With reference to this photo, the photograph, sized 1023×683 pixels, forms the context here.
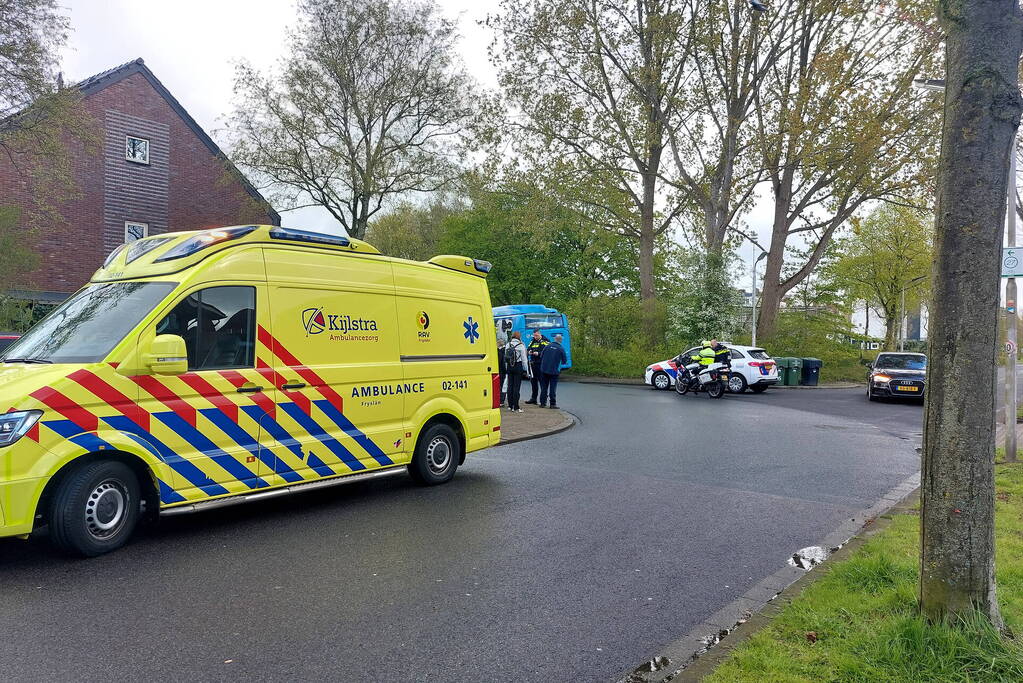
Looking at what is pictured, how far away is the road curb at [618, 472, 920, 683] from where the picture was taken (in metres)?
3.88

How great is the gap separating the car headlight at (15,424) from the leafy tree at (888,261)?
4873cm

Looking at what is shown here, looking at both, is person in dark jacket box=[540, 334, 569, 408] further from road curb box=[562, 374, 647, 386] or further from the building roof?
the building roof

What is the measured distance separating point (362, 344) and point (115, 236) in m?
21.8

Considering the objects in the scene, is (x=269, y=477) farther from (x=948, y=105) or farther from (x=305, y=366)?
(x=948, y=105)

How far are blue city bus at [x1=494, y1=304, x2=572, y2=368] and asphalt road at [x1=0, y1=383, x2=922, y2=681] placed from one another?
2158 cm

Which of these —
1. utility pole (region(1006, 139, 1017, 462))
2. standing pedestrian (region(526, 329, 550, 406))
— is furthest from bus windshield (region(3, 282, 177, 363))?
standing pedestrian (region(526, 329, 550, 406))

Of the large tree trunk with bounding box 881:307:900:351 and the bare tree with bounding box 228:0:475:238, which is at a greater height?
the bare tree with bounding box 228:0:475:238

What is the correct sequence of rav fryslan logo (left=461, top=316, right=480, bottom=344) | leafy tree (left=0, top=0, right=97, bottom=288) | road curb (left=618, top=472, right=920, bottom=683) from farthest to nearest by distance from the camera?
1. leafy tree (left=0, top=0, right=97, bottom=288)
2. rav fryslan logo (left=461, top=316, right=480, bottom=344)
3. road curb (left=618, top=472, right=920, bottom=683)

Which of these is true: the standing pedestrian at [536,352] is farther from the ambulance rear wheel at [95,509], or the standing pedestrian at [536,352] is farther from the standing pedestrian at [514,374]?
the ambulance rear wheel at [95,509]

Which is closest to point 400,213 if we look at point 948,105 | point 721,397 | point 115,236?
point 115,236

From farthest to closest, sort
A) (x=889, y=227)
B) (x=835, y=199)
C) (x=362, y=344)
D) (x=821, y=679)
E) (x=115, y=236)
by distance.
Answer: (x=889, y=227), (x=835, y=199), (x=115, y=236), (x=362, y=344), (x=821, y=679)

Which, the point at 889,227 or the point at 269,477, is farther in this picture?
the point at 889,227

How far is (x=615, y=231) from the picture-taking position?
32.7 m

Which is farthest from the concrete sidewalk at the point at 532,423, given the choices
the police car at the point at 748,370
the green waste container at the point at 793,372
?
the green waste container at the point at 793,372
